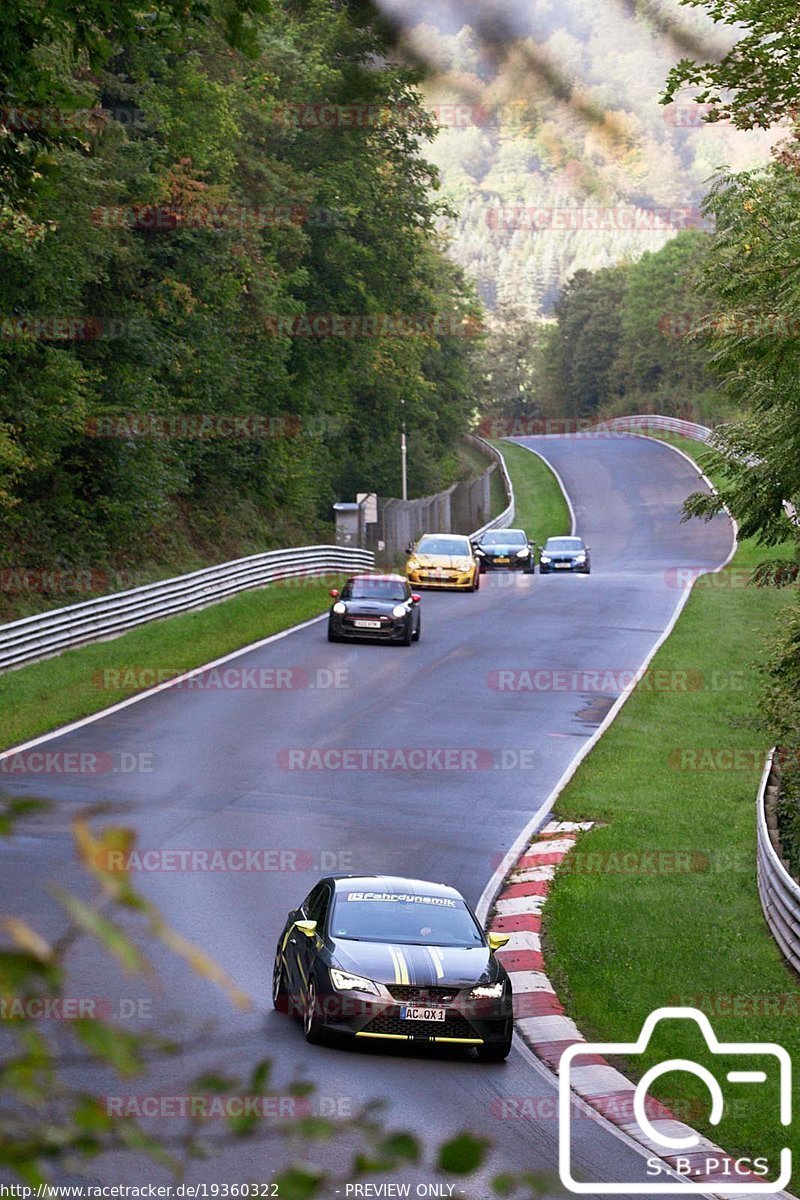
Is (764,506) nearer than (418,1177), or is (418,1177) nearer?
(418,1177)

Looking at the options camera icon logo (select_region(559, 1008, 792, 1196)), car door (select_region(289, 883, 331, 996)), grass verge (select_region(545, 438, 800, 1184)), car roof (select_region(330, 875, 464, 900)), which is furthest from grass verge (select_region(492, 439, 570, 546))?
camera icon logo (select_region(559, 1008, 792, 1196))

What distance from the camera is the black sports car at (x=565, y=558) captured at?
5919 centimetres

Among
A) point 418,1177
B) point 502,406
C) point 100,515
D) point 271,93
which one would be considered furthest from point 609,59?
point 502,406

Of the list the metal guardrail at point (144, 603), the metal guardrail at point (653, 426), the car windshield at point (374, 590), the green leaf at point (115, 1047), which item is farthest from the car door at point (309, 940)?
the metal guardrail at point (653, 426)

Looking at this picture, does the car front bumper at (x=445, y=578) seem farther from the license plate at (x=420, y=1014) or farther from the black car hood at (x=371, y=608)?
the license plate at (x=420, y=1014)

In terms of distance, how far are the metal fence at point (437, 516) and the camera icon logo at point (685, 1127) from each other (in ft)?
156

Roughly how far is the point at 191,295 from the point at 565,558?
69.1ft

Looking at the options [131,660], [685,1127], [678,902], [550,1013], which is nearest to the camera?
[685,1127]

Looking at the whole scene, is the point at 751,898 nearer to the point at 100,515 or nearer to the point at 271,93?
the point at 100,515

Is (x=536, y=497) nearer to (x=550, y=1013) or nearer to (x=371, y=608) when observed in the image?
(x=371, y=608)

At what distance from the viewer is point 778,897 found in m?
16.4

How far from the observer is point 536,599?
46.8m

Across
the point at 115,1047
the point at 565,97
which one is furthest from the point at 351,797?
the point at 115,1047

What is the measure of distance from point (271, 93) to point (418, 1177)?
4275cm
